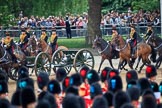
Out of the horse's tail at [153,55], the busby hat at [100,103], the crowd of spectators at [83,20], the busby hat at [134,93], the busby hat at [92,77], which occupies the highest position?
the busby hat at [100,103]

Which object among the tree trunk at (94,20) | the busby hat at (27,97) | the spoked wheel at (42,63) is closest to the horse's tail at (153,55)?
the spoked wheel at (42,63)

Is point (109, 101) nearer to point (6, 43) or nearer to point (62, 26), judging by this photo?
point (6, 43)

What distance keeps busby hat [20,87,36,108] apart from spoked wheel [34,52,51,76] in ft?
34.5

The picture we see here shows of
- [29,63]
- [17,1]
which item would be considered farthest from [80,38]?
[29,63]

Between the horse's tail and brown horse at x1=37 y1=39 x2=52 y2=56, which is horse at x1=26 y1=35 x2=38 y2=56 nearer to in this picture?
brown horse at x1=37 y1=39 x2=52 y2=56

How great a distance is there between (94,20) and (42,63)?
38.1 ft

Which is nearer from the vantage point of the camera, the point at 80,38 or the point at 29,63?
the point at 29,63

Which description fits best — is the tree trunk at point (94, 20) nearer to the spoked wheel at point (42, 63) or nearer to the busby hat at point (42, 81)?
the spoked wheel at point (42, 63)

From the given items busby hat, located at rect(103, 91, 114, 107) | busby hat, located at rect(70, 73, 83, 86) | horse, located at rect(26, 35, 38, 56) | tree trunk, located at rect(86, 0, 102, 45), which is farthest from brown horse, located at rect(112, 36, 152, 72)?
busby hat, located at rect(103, 91, 114, 107)

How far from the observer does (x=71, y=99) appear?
11.0 meters

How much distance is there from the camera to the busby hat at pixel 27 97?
11539 mm

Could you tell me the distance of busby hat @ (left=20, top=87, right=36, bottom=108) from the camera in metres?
11.5

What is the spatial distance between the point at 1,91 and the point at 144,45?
11516 mm

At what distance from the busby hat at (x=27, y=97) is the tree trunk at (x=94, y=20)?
22.0 metres
